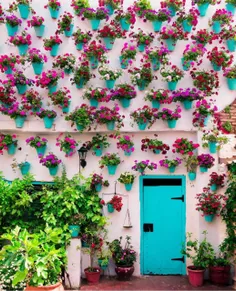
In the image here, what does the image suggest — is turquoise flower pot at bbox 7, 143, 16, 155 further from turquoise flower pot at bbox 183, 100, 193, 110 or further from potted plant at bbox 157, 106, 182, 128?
turquoise flower pot at bbox 183, 100, 193, 110

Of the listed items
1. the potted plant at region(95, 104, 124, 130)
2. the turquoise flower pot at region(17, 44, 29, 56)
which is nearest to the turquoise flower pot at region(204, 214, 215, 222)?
the potted plant at region(95, 104, 124, 130)

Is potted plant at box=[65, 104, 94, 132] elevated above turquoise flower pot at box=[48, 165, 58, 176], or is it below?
above

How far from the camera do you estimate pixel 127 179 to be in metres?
9.29

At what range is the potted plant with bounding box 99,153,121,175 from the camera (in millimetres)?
9305

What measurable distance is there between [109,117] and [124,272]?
3.23 m

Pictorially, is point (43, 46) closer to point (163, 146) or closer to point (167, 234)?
point (163, 146)

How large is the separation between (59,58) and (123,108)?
179 centimetres

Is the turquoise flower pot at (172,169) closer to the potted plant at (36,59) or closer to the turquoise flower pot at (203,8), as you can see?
the turquoise flower pot at (203,8)

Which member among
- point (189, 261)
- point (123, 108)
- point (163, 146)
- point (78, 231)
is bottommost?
point (189, 261)

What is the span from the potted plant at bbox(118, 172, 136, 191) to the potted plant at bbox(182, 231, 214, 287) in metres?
1.71

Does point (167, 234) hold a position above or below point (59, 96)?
below

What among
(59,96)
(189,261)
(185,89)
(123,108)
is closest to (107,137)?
(123,108)

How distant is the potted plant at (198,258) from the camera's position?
8758 millimetres

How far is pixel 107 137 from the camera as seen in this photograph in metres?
9.63
